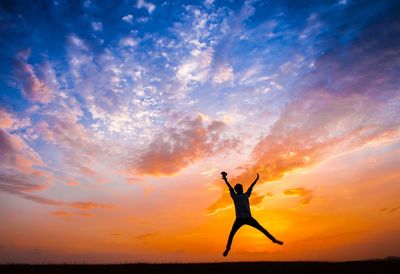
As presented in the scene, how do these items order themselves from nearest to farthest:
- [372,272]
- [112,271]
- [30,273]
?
[372,272]
[30,273]
[112,271]

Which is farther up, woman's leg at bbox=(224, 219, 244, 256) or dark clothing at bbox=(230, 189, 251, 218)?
dark clothing at bbox=(230, 189, 251, 218)

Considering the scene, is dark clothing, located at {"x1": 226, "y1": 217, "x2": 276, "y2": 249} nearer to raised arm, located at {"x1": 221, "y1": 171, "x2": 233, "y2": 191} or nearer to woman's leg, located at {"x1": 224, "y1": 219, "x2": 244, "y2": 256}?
woman's leg, located at {"x1": 224, "y1": 219, "x2": 244, "y2": 256}

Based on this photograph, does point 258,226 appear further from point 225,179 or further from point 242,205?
point 225,179

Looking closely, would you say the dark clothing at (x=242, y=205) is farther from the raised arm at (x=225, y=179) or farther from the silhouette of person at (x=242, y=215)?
the raised arm at (x=225, y=179)

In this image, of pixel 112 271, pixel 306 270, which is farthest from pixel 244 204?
pixel 112 271

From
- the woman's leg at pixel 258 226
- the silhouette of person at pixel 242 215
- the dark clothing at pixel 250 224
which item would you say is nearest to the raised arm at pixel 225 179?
the silhouette of person at pixel 242 215

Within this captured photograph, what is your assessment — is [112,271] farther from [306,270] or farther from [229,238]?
[306,270]

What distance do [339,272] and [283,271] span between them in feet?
6.53

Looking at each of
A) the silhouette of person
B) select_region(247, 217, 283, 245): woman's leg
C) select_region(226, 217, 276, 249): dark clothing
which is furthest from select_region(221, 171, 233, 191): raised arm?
select_region(247, 217, 283, 245): woman's leg

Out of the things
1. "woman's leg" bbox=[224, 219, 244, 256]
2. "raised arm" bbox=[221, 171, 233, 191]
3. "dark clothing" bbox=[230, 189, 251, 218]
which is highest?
"raised arm" bbox=[221, 171, 233, 191]

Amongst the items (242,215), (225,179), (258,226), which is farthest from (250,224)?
(225,179)

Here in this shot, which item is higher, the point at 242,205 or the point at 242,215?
the point at 242,205

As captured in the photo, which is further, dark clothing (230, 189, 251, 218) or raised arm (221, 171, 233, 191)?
raised arm (221, 171, 233, 191)

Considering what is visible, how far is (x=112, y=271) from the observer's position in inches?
492
